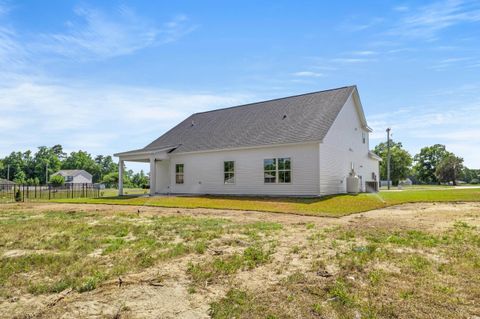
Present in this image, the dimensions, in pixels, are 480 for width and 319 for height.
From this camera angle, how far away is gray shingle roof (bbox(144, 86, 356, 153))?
1778 cm

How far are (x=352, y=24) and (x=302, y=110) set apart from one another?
7915 mm

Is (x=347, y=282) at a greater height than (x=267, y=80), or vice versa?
(x=267, y=80)

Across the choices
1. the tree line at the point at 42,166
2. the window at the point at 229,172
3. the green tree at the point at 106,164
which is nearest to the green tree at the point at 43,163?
the tree line at the point at 42,166

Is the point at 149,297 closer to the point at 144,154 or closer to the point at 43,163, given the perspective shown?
the point at 144,154

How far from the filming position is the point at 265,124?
20234mm

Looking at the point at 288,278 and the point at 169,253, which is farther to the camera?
the point at 169,253

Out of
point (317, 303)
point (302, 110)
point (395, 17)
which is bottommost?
point (317, 303)

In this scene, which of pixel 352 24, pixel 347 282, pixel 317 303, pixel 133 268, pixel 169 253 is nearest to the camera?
pixel 317 303

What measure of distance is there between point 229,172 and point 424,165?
68.5 m

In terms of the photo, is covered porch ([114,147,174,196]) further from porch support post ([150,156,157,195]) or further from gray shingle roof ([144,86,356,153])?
gray shingle roof ([144,86,356,153])

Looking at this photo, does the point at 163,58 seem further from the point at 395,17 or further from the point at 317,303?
the point at 317,303

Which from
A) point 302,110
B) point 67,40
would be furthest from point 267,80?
point 67,40

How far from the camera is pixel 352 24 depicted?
12.2 m

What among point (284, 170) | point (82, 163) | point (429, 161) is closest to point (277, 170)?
point (284, 170)
